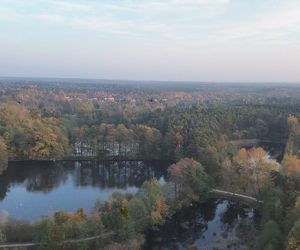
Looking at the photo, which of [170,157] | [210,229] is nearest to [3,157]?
[170,157]

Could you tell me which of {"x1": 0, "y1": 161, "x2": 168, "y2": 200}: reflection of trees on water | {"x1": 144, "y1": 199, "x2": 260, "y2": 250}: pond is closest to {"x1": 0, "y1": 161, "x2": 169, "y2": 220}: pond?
{"x1": 0, "y1": 161, "x2": 168, "y2": 200}: reflection of trees on water

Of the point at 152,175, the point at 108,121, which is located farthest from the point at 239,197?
the point at 108,121

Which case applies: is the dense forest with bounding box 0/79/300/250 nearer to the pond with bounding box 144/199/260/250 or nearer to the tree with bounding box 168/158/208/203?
the tree with bounding box 168/158/208/203

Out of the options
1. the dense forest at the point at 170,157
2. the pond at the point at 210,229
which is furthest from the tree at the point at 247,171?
the pond at the point at 210,229

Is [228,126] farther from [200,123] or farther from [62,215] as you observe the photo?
[62,215]

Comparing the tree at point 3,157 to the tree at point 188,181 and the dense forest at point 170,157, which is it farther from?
the tree at point 188,181

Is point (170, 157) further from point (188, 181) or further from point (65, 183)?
point (188, 181)
